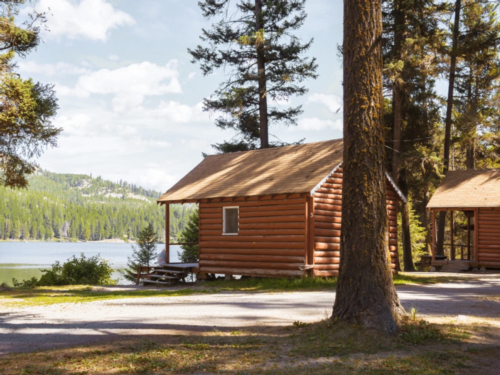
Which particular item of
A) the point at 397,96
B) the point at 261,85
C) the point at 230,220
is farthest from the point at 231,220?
the point at 397,96

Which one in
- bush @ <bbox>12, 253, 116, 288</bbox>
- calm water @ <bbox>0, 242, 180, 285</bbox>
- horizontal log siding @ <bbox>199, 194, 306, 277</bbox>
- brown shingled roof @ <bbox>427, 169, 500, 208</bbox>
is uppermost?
brown shingled roof @ <bbox>427, 169, 500, 208</bbox>

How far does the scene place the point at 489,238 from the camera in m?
25.8

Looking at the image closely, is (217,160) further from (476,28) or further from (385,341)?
(385,341)

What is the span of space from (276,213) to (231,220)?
267cm

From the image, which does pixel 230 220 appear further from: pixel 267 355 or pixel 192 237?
pixel 192 237

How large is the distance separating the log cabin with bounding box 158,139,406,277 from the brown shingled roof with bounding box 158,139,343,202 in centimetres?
4

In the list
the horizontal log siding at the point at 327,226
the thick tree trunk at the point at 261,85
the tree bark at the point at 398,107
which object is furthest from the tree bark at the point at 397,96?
the horizontal log siding at the point at 327,226

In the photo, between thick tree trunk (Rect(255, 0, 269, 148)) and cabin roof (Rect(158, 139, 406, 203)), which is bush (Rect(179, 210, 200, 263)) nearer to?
thick tree trunk (Rect(255, 0, 269, 148))

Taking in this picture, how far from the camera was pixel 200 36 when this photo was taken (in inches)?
1260

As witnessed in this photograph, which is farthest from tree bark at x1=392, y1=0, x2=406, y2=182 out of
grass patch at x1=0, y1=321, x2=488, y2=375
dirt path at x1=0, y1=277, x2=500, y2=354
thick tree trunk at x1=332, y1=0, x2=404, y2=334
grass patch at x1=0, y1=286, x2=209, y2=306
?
grass patch at x1=0, y1=321, x2=488, y2=375

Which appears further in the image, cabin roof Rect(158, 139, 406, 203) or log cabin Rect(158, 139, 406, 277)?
cabin roof Rect(158, 139, 406, 203)

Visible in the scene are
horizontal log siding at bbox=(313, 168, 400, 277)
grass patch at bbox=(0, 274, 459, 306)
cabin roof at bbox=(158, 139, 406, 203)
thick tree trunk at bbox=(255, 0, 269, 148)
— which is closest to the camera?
grass patch at bbox=(0, 274, 459, 306)

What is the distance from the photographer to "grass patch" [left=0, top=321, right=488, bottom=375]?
6391 mm

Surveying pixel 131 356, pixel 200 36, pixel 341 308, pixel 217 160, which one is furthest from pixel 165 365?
pixel 200 36
